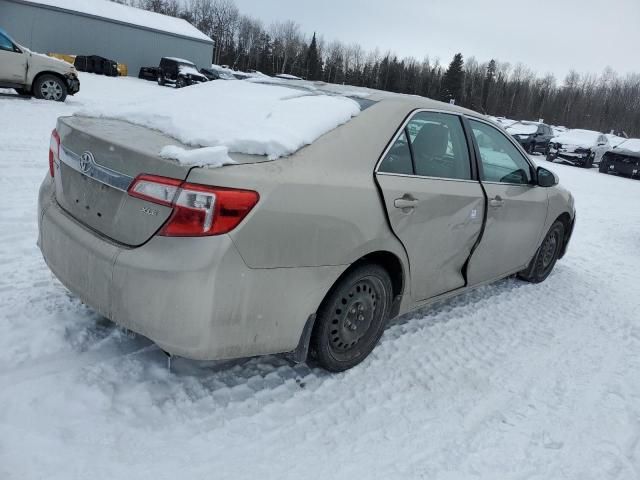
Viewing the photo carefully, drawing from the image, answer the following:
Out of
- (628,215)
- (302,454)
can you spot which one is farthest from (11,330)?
(628,215)

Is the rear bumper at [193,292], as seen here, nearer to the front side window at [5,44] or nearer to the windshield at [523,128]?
the front side window at [5,44]

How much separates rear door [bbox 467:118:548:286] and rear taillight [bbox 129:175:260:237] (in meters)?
2.17

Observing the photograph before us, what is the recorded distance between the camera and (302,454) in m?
2.35

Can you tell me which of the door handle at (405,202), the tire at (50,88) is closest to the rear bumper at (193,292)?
the door handle at (405,202)

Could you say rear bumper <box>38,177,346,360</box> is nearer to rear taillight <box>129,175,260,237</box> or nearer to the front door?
rear taillight <box>129,175,260,237</box>

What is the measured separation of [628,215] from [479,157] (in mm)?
8764

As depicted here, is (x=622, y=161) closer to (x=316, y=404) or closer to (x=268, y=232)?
(x=316, y=404)

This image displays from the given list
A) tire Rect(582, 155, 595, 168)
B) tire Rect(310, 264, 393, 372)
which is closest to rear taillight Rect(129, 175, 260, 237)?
tire Rect(310, 264, 393, 372)

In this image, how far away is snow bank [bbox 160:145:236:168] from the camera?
2197 millimetres

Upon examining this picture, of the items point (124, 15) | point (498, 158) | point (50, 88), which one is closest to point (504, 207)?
point (498, 158)

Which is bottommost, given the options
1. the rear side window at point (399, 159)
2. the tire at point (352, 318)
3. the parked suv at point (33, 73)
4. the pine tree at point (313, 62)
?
the tire at point (352, 318)

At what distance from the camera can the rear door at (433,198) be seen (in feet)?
9.76

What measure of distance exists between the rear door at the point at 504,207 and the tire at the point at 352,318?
103 cm

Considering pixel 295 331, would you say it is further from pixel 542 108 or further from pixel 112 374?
pixel 542 108
